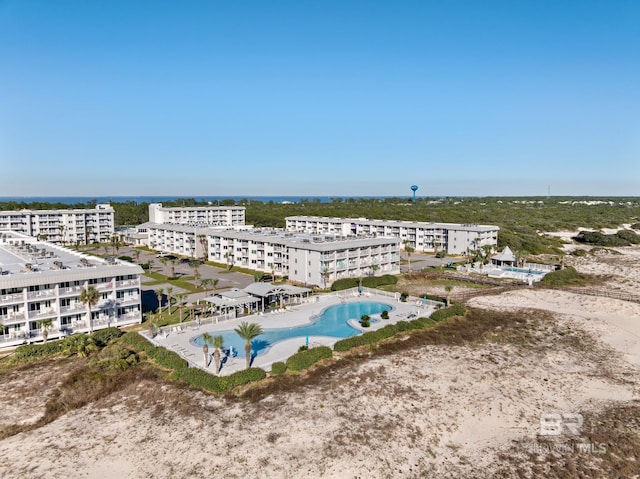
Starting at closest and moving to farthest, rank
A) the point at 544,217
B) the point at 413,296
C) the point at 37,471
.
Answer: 1. the point at 37,471
2. the point at 413,296
3. the point at 544,217

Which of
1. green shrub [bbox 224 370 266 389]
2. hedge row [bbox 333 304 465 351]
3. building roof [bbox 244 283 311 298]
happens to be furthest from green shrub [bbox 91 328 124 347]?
hedge row [bbox 333 304 465 351]

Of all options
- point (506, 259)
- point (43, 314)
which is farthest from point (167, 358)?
point (506, 259)

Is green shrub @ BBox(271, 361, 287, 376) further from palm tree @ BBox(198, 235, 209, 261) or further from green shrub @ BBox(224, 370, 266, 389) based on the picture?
palm tree @ BBox(198, 235, 209, 261)

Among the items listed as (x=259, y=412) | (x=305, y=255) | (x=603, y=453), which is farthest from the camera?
(x=305, y=255)

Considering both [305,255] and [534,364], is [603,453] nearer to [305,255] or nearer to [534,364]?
[534,364]

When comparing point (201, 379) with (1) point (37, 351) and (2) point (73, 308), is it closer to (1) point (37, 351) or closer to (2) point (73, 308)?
(1) point (37, 351)

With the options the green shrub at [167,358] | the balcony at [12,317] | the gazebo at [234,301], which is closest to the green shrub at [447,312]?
the gazebo at [234,301]

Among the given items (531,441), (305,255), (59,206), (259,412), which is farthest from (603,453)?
(59,206)
